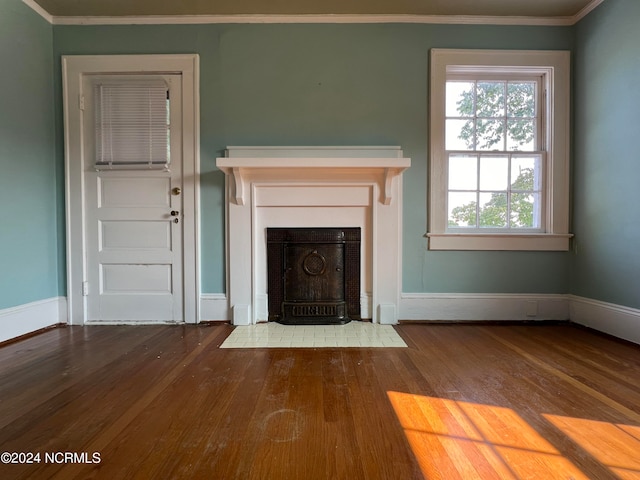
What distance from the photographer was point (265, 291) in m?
2.71

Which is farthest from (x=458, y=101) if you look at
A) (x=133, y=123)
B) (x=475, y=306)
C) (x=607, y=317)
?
(x=133, y=123)

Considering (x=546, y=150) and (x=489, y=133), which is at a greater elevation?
(x=489, y=133)

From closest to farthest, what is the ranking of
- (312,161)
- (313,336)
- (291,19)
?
(313,336), (312,161), (291,19)

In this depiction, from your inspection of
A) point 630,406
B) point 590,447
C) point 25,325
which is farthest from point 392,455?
point 25,325

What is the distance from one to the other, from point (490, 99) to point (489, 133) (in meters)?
0.30

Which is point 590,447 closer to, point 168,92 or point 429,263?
point 429,263

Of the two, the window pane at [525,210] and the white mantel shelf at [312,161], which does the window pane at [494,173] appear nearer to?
the window pane at [525,210]

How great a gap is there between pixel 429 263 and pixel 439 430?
5.47 ft

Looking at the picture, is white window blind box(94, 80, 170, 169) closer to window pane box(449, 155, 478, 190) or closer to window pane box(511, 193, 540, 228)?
window pane box(449, 155, 478, 190)

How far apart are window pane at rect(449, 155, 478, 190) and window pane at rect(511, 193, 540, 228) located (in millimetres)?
380

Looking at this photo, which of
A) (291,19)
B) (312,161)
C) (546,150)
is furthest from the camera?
(546,150)

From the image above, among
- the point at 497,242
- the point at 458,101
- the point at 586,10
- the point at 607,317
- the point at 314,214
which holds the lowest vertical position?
the point at 607,317

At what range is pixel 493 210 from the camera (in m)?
2.78

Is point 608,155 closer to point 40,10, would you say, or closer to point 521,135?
point 521,135
